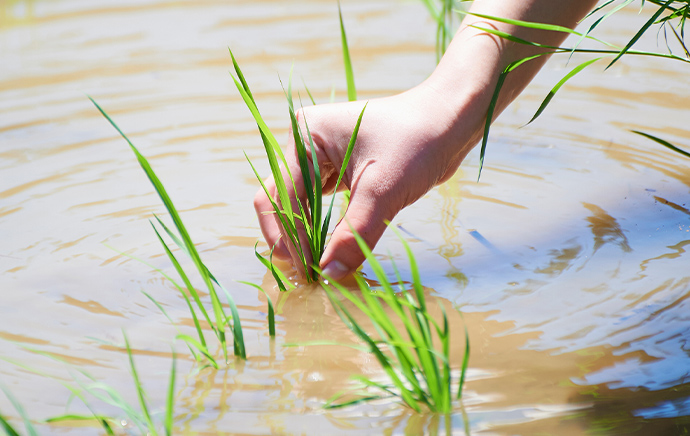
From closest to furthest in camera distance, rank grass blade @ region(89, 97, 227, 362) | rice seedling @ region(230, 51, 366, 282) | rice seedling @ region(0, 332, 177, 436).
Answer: rice seedling @ region(0, 332, 177, 436) → grass blade @ region(89, 97, 227, 362) → rice seedling @ region(230, 51, 366, 282)

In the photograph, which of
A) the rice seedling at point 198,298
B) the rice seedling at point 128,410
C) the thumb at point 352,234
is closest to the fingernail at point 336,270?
the thumb at point 352,234

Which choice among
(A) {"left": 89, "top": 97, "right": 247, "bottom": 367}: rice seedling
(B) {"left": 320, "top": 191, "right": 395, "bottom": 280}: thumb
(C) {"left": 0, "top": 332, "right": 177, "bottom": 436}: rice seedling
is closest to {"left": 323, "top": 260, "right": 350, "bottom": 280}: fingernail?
(B) {"left": 320, "top": 191, "right": 395, "bottom": 280}: thumb

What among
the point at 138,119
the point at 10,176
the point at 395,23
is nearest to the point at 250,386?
the point at 10,176

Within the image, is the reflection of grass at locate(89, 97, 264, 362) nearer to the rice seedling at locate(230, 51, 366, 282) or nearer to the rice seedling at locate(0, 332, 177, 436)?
the rice seedling at locate(0, 332, 177, 436)

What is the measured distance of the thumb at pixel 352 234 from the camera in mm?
1309

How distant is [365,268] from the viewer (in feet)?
4.93

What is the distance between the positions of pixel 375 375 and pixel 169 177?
1062mm

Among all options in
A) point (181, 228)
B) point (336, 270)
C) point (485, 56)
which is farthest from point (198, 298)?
point (485, 56)

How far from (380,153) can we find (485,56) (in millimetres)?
284

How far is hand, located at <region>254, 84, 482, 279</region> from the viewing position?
4.31 ft

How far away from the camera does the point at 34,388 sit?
1.10m

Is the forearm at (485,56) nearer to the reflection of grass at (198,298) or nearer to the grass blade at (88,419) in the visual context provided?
the reflection of grass at (198,298)

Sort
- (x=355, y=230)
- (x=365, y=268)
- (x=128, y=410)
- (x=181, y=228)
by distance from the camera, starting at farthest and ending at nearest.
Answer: (x=365, y=268), (x=355, y=230), (x=181, y=228), (x=128, y=410)

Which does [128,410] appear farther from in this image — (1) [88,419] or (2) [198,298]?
(2) [198,298]
